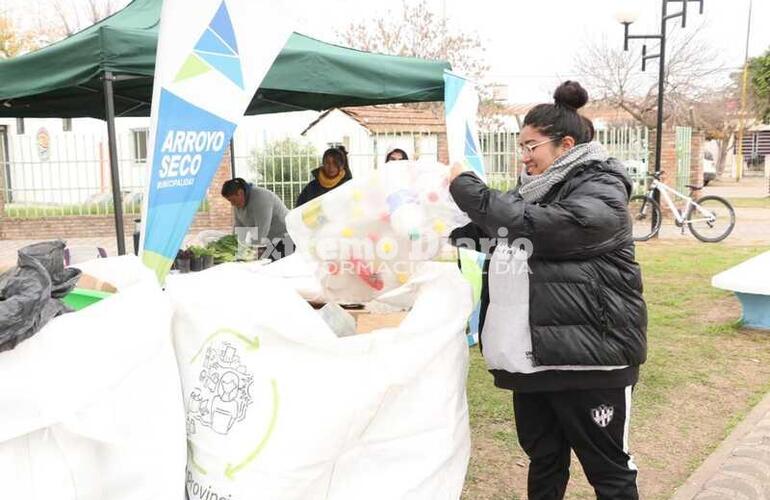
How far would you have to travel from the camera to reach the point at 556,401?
7.04 feet

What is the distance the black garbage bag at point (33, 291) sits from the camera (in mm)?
1443

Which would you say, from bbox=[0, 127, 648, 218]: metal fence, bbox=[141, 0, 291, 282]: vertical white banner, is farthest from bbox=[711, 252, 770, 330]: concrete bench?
bbox=[0, 127, 648, 218]: metal fence

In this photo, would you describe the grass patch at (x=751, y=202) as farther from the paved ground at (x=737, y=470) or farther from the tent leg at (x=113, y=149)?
the tent leg at (x=113, y=149)

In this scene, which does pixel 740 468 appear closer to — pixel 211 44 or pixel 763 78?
pixel 211 44

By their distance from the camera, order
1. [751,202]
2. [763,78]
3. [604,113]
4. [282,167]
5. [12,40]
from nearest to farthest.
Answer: [282,167] → [751,202] → [763,78] → [12,40] → [604,113]

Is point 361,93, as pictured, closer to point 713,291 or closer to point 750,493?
point 750,493

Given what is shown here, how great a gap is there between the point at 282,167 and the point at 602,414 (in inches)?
401

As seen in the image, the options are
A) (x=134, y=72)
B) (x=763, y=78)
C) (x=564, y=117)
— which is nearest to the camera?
(x=564, y=117)

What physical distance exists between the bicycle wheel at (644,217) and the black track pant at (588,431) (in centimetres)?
833

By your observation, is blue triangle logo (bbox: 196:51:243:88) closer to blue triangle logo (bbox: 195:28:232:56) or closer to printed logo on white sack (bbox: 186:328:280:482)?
A: blue triangle logo (bbox: 195:28:232:56)

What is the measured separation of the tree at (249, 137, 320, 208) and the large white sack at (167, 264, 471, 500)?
392 inches

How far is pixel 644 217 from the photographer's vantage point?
37.4ft

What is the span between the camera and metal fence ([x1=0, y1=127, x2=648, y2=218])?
11352mm

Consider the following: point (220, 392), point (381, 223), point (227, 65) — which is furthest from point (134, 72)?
point (220, 392)
